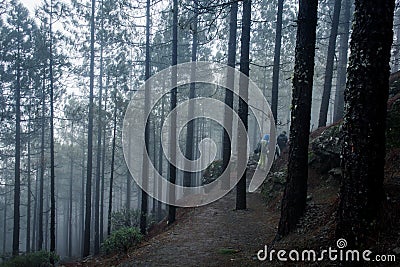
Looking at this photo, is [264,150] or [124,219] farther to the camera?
[124,219]

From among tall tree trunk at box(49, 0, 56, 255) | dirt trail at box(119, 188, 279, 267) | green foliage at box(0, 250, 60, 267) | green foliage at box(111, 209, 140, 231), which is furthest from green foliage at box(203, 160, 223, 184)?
green foliage at box(0, 250, 60, 267)

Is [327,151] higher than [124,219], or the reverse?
[327,151]

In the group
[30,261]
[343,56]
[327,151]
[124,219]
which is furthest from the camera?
[343,56]

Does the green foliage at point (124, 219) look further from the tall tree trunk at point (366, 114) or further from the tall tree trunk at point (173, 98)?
the tall tree trunk at point (366, 114)

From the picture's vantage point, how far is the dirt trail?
21.7ft

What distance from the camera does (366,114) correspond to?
3945 millimetres

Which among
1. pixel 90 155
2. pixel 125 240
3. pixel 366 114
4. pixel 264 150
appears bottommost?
pixel 125 240

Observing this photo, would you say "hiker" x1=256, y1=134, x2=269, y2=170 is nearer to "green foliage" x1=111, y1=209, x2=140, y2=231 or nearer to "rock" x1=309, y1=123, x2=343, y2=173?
"rock" x1=309, y1=123, x2=343, y2=173

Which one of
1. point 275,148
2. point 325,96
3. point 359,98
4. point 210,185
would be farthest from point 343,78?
point 359,98

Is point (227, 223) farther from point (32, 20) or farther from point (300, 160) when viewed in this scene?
point (32, 20)

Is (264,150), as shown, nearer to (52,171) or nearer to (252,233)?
(252,233)

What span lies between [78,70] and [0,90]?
516cm

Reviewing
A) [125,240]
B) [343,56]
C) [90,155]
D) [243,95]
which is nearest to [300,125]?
[243,95]

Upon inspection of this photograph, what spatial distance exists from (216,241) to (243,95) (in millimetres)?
4848
